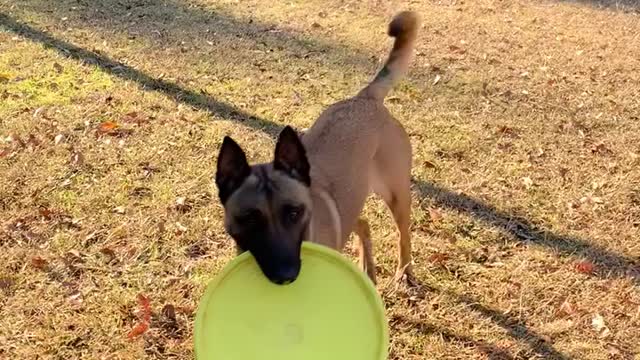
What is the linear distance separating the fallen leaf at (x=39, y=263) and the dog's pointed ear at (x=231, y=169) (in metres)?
2.23

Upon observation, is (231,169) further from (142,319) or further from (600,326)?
(600,326)

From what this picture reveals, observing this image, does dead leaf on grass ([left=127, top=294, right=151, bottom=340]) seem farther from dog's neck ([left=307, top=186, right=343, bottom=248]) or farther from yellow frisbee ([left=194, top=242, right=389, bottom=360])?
dog's neck ([left=307, top=186, right=343, bottom=248])

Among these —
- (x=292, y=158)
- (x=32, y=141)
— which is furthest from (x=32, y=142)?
(x=292, y=158)

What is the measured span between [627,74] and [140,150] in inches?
208

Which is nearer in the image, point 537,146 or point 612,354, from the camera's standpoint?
point 612,354

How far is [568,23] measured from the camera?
1010 centimetres

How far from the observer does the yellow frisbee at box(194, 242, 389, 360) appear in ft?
12.2

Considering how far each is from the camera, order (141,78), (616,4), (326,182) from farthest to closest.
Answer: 1. (616,4)
2. (141,78)
3. (326,182)

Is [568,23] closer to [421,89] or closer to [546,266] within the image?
[421,89]

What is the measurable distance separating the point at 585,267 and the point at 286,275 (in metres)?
2.73

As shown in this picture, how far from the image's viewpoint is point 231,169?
12.1 feet

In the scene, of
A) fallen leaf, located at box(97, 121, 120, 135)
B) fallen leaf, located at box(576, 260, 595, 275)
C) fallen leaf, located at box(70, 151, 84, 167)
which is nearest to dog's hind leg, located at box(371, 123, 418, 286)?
fallen leaf, located at box(576, 260, 595, 275)

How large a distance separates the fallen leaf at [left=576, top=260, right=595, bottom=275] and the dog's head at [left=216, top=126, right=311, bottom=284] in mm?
2391

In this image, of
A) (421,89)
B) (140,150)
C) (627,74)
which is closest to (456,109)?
(421,89)
